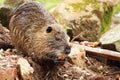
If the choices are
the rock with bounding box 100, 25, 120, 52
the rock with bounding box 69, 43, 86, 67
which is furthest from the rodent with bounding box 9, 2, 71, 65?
the rock with bounding box 100, 25, 120, 52

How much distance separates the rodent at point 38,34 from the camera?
5.59 meters

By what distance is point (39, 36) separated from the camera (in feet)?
19.1

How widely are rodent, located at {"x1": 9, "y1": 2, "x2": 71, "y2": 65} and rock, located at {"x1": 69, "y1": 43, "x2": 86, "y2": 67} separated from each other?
618 mm

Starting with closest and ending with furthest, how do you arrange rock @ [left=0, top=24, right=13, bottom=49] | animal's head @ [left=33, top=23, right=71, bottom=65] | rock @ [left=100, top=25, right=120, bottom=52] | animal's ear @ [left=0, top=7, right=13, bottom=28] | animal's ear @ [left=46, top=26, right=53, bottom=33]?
1. animal's head @ [left=33, top=23, right=71, bottom=65]
2. animal's ear @ [left=46, top=26, right=53, bottom=33]
3. rock @ [left=0, top=24, right=13, bottom=49]
4. rock @ [left=100, top=25, right=120, bottom=52]
5. animal's ear @ [left=0, top=7, right=13, bottom=28]

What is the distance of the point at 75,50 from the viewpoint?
6438 mm

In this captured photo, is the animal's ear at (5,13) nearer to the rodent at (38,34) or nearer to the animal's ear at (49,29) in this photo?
the rodent at (38,34)

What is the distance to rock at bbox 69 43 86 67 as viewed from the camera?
633cm

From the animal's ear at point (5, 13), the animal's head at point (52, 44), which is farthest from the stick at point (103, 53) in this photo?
the animal's ear at point (5, 13)

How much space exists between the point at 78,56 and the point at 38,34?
83cm

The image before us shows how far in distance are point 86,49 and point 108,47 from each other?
1.16 feet

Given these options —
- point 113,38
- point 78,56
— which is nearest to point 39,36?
point 78,56

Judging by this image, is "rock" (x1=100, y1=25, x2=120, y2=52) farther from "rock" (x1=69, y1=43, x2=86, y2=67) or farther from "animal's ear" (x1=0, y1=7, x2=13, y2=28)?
"animal's ear" (x1=0, y1=7, x2=13, y2=28)

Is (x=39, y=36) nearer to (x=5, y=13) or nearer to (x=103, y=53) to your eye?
(x=103, y=53)

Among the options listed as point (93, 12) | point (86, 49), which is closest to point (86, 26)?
point (93, 12)
